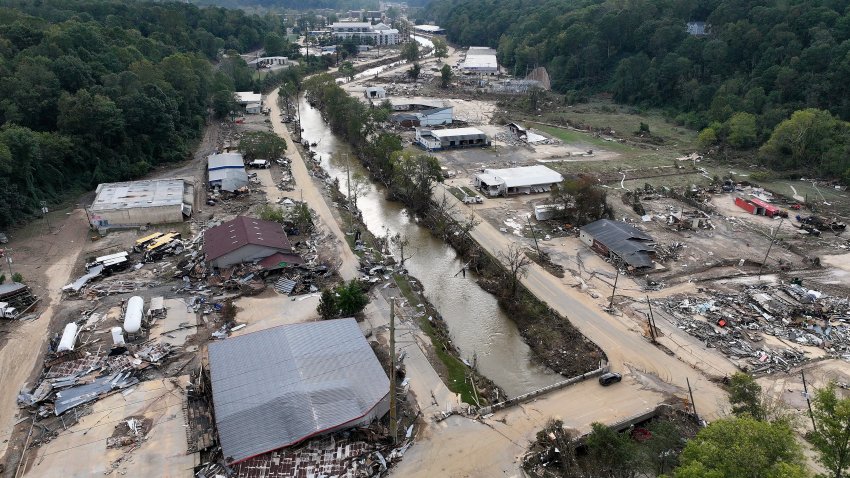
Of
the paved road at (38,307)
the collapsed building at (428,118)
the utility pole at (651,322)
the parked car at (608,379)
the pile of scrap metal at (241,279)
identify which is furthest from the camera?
the collapsed building at (428,118)

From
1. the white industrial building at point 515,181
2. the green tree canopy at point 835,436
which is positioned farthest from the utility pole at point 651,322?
the white industrial building at point 515,181

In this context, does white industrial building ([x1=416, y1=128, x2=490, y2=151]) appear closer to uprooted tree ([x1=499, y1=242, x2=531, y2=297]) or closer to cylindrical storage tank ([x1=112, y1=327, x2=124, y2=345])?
uprooted tree ([x1=499, y1=242, x2=531, y2=297])

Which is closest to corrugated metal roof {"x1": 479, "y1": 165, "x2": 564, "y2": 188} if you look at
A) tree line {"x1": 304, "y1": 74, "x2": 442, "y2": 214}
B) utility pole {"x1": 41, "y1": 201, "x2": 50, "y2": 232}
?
tree line {"x1": 304, "y1": 74, "x2": 442, "y2": 214}

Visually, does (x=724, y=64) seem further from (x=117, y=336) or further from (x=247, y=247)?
(x=117, y=336)

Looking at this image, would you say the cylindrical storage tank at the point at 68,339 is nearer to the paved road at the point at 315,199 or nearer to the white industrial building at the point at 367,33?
the paved road at the point at 315,199

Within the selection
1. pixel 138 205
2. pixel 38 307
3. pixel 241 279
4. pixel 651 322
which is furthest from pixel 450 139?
pixel 38 307

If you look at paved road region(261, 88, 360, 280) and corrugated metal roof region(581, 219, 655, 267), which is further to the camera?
corrugated metal roof region(581, 219, 655, 267)
